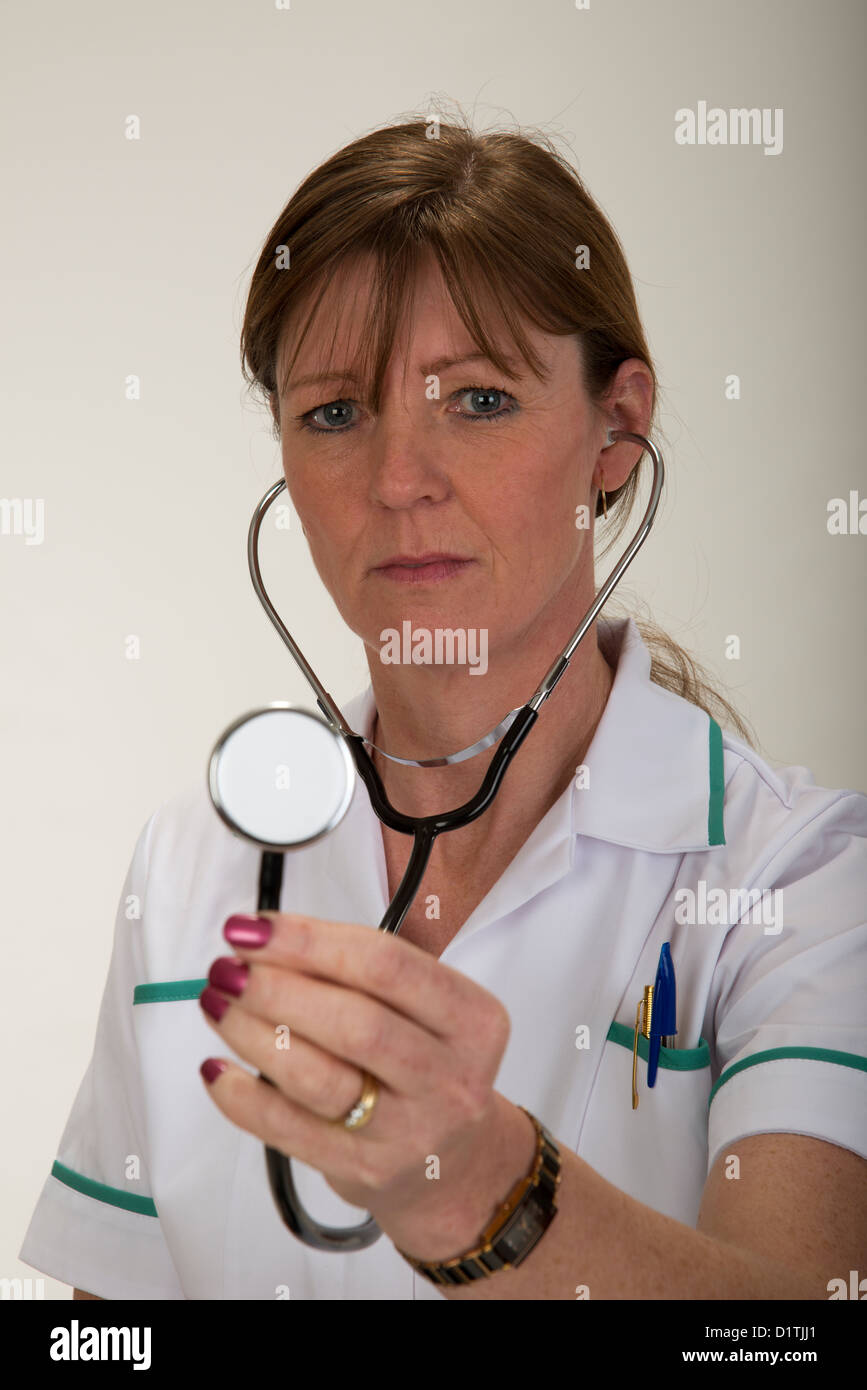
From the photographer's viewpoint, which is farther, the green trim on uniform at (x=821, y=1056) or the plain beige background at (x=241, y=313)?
the plain beige background at (x=241, y=313)

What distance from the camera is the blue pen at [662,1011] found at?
106cm

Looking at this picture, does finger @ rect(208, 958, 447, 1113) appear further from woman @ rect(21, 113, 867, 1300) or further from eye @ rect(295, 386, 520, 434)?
eye @ rect(295, 386, 520, 434)

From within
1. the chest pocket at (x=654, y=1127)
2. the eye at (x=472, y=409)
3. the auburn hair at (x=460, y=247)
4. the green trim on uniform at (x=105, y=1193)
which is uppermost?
the auburn hair at (x=460, y=247)

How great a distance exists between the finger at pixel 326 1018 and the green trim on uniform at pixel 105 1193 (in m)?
0.69

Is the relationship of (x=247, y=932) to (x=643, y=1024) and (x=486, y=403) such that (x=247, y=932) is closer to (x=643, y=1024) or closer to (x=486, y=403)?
(x=643, y=1024)

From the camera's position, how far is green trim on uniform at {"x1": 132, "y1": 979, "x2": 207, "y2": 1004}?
124 cm

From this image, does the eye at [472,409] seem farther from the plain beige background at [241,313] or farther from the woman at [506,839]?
the plain beige background at [241,313]

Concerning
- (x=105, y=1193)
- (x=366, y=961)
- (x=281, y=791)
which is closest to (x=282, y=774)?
(x=281, y=791)

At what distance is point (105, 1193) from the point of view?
1311 millimetres

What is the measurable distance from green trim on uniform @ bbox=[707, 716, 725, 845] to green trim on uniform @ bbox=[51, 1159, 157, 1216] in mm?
597

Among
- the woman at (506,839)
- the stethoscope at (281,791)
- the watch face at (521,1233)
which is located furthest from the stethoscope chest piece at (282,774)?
the woman at (506,839)

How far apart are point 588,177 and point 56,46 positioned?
32.4 inches

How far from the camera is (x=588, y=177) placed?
200 cm

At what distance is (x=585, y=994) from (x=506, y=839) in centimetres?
16
